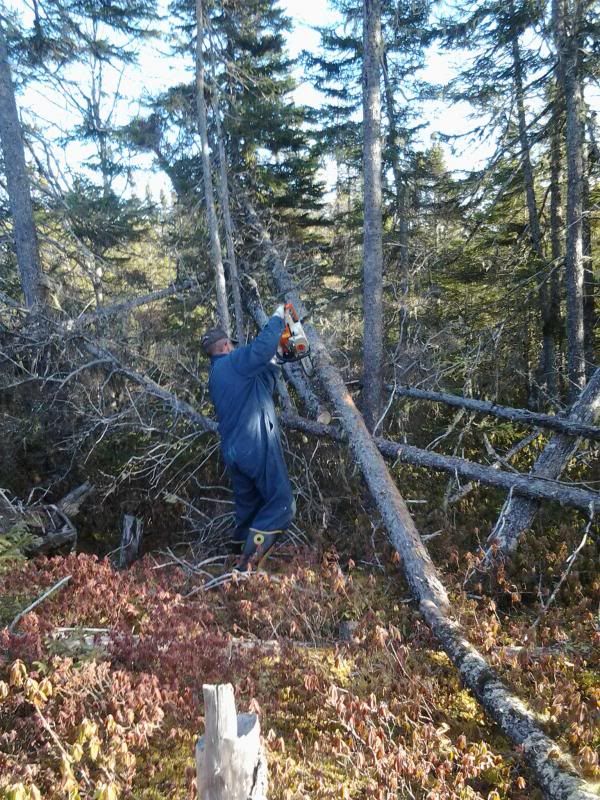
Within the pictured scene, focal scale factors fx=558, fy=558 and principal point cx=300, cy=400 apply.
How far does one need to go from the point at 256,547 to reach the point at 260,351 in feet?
7.17

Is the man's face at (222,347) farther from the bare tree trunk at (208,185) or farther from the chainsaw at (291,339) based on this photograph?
the bare tree trunk at (208,185)

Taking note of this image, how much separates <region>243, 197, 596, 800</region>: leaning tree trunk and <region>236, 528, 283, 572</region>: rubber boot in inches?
50.1

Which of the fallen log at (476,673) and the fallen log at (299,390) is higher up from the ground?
the fallen log at (299,390)

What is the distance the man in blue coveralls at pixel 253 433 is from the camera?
604cm

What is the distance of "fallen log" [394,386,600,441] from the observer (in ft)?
19.8

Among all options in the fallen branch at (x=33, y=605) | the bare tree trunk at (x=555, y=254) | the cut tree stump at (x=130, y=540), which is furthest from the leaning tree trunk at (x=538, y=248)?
the fallen branch at (x=33, y=605)

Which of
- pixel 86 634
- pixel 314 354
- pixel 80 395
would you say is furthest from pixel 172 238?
pixel 86 634

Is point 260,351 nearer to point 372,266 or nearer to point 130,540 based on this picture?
point 372,266

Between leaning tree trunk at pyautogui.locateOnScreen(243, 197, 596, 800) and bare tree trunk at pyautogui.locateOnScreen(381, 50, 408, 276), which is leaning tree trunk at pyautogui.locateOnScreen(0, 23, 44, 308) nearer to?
leaning tree trunk at pyautogui.locateOnScreen(243, 197, 596, 800)

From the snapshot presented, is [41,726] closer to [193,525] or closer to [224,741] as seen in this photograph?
[224,741]

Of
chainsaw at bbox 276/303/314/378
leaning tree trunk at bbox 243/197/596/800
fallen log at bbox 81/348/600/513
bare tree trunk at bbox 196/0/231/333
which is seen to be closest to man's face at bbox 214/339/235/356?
chainsaw at bbox 276/303/314/378

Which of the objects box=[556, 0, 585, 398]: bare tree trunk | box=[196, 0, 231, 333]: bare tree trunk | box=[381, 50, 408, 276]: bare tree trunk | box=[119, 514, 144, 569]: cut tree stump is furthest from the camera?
box=[381, 50, 408, 276]: bare tree trunk

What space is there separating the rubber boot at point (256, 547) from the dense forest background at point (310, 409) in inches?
15.4

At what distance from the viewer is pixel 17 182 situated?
10.5 metres
